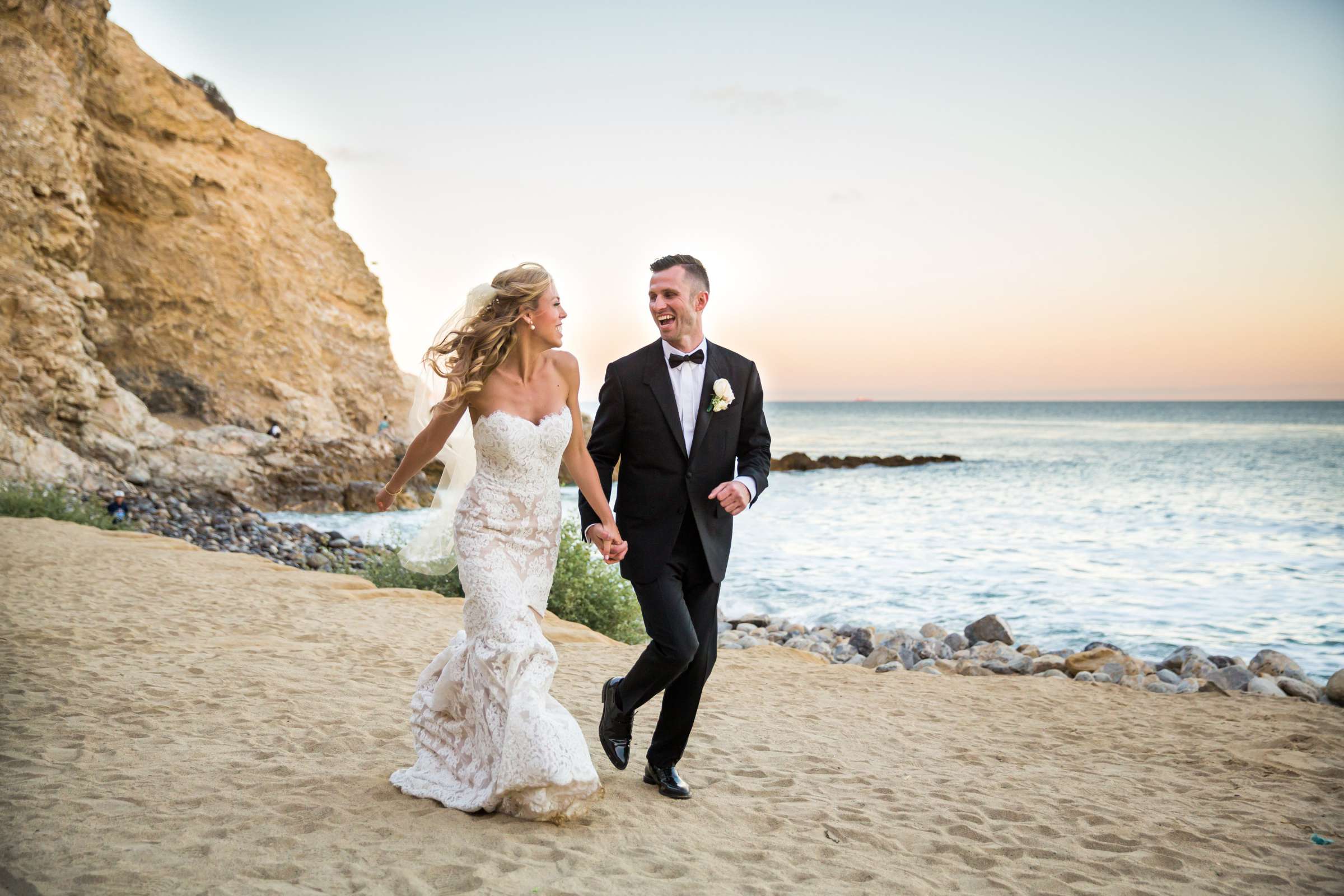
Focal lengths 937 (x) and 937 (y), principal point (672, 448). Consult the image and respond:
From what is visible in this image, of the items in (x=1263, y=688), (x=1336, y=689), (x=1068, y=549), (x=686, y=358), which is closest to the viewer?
(x=686, y=358)

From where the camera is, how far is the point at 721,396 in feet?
14.7

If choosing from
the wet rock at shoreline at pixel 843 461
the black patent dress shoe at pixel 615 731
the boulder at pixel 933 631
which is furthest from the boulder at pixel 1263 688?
the wet rock at shoreline at pixel 843 461

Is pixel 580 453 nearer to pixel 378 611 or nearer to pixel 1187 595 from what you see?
pixel 378 611

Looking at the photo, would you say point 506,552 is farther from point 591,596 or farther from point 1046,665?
point 1046,665

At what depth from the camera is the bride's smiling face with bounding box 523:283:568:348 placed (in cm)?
434

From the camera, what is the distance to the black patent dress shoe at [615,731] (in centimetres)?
459

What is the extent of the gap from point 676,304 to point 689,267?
19 cm

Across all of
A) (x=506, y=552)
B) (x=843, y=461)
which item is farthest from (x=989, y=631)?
(x=843, y=461)

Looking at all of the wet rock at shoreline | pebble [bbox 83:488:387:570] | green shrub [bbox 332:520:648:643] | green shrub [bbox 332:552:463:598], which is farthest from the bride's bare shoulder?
the wet rock at shoreline

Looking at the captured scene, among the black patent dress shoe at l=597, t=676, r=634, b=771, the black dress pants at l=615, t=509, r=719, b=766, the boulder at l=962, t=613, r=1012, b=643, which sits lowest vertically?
the boulder at l=962, t=613, r=1012, b=643

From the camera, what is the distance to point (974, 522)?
2548cm

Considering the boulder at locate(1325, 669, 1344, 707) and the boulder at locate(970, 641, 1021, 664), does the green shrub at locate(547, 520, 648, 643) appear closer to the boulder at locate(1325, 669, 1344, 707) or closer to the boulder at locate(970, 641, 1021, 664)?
the boulder at locate(970, 641, 1021, 664)

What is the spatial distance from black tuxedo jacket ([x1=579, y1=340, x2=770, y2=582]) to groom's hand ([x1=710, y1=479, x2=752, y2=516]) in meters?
0.10

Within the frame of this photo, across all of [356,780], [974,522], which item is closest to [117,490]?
[356,780]
